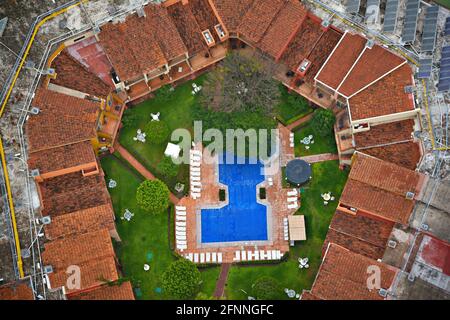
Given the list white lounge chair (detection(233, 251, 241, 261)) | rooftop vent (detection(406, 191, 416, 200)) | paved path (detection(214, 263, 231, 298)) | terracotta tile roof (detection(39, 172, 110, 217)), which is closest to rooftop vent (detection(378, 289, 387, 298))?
rooftop vent (detection(406, 191, 416, 200))

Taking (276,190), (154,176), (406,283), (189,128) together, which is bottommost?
(406,283)

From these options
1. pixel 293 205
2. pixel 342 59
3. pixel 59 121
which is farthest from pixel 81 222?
pixel 342 59

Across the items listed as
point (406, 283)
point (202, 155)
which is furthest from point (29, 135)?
point (406, 283)

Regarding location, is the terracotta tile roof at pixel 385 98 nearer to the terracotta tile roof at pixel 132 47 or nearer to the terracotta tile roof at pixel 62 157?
the terracotta tile roof at pixel 132 47

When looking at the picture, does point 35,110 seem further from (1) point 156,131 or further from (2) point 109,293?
(2) point 109,293

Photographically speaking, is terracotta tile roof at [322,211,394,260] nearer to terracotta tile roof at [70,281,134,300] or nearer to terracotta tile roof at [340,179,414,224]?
terracotta tile roof at [340,179,414,224]

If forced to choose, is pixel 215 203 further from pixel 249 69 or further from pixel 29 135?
pixel 29 135

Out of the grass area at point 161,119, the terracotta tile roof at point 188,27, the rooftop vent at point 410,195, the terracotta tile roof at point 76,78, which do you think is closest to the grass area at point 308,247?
the rooftop vent at point 410,195
